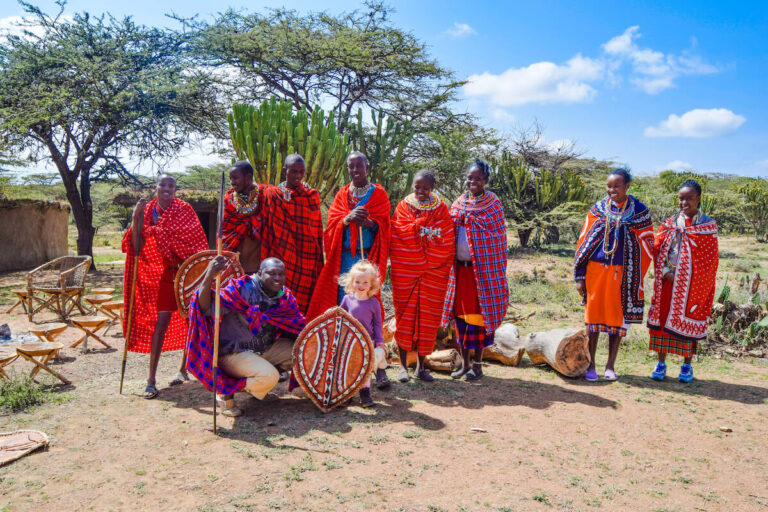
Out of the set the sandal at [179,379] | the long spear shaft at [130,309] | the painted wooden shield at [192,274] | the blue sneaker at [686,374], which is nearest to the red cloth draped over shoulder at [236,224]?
the painted wooden shield at [192,274]

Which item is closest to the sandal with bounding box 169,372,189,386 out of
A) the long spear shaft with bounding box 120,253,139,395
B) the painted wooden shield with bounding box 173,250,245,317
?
the long spear shaft with bounding box 120,253,139,395

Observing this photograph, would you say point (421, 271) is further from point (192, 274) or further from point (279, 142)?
point (279, 142)

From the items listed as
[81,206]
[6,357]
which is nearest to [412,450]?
[6,357]

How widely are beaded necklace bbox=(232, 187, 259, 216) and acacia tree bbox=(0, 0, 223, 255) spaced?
10.8 metres

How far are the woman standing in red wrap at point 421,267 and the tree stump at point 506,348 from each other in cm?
113

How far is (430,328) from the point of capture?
5.14 m

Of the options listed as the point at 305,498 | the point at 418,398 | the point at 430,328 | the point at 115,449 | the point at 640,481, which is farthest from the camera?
the point at 430,328

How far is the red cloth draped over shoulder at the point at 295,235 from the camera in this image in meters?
5.05

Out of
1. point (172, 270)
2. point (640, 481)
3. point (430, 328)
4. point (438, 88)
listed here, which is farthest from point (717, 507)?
point (438, 88)

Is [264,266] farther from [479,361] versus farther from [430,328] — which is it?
[479,361]

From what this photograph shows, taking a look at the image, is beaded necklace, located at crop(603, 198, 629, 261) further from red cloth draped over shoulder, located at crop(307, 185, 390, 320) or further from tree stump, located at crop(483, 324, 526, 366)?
red cloth draped over shoulder, located at crop(307, 185, 390, 320)

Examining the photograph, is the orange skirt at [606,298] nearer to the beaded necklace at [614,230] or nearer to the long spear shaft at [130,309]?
the beaded necklace at [614,230]

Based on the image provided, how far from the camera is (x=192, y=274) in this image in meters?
4.55

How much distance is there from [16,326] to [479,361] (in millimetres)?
6831
